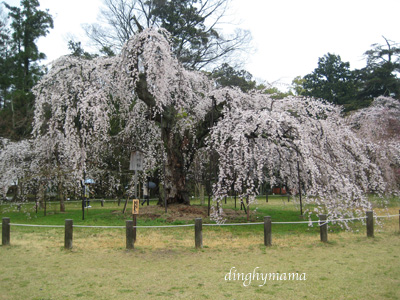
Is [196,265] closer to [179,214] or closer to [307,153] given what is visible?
[307,153]

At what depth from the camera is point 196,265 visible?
6250 mm

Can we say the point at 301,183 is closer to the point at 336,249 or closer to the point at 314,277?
the point at 336,249

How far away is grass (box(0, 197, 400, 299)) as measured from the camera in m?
4.80

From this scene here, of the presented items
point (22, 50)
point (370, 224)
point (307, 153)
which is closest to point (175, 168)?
point (307, 153)

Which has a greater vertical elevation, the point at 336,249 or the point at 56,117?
the point at 56,117

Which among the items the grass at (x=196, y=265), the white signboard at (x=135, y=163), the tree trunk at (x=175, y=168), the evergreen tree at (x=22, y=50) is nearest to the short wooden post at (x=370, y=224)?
the grass at (x=196, y=265)

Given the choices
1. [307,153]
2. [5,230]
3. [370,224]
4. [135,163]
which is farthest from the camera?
[370,224]

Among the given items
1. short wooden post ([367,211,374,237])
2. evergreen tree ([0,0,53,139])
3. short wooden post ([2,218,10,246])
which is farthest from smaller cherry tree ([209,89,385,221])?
evergreen tree ([0,0,53,139])

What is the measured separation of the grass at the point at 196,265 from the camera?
15.8ft

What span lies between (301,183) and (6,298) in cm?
909

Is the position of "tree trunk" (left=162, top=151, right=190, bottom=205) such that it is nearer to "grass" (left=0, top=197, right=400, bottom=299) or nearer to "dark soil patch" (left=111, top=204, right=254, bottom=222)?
"dark soil patch" (left=111, top=204, right=254, bottom=222)

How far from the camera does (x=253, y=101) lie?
1222 centimetres

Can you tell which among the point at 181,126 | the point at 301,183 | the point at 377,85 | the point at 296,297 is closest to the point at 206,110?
the point at 181,126

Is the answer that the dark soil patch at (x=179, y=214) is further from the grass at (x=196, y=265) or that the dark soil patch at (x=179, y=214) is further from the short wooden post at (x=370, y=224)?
the short wooden post at (x=370, y=224)
